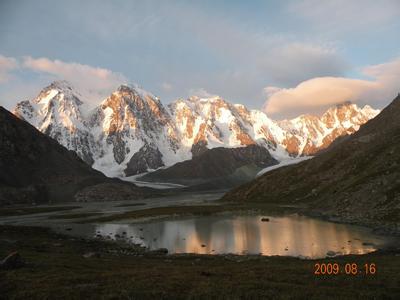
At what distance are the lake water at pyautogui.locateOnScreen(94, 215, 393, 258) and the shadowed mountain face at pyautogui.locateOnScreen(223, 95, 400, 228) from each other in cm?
1040

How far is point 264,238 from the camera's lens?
7456 cm

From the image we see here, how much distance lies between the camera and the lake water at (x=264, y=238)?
196ft

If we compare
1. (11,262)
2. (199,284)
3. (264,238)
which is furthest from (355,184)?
(11,262)

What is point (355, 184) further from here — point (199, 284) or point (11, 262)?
point (11, 262)

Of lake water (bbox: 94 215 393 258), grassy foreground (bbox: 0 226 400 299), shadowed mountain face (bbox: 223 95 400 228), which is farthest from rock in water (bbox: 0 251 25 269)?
shadowed mountain face (bbox: 223 95 400 228)

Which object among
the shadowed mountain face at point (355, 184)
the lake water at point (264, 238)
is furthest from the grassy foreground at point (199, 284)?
the shadowed mountain face at point (355, 184)

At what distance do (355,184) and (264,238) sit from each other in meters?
58.8

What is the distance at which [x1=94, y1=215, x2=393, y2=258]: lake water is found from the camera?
5966 centimetres

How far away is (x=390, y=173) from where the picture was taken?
4136 inches

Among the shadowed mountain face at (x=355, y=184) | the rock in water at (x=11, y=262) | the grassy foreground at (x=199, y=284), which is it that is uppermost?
the shadowed mountain face at (x=355, y=184)

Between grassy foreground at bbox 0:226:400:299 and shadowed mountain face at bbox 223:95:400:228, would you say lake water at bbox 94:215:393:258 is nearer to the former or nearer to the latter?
shadowed mountain face at bbox 223:95:400:228

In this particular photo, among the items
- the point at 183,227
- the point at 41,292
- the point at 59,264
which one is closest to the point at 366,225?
the point at 183,227

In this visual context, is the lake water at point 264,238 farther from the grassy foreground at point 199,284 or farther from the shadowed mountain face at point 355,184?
the grassy foreground at point 199,284

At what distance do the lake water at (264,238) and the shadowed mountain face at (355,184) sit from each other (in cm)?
1040
